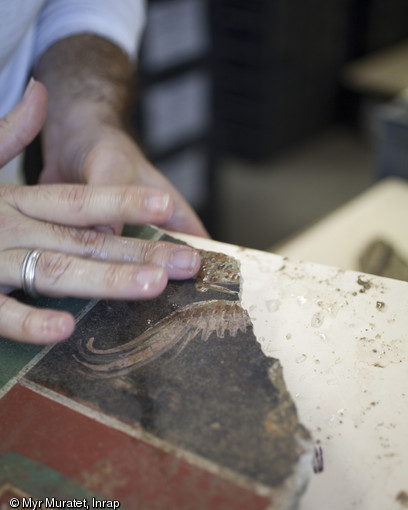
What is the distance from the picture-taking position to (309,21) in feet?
9.43

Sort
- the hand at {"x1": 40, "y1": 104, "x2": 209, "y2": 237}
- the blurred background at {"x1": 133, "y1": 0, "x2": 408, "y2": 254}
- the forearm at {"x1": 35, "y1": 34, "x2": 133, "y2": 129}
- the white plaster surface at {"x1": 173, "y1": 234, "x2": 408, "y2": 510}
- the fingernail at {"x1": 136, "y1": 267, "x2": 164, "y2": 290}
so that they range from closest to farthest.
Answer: the white plaster surface at {"x1": 173, "y1": 234, "x2": 408, "y2": 510} → the fingernail at {"x1": 136, "y1": 267, "x2": 164, "y2": 290} → the hand at {"x1": 40, "y1": 104, "x2": 209, "y2": 237} → the forearm at {"x1": 35, "y1": 34, "x2": 133, "y2": 129} → the blurred background at {"x1": 133, "y1": 0, "x2": 408, "y2": 254}

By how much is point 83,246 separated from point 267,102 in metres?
2.46

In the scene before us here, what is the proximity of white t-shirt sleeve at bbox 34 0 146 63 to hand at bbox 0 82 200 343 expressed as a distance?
574 mm

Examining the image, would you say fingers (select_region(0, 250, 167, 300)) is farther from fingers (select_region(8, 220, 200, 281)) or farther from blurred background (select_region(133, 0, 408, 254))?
blurred background (select_region(133, 0, 408, 254))

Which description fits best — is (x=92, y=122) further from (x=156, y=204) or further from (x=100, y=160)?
(x=156, y=204)

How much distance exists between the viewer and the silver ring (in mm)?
581

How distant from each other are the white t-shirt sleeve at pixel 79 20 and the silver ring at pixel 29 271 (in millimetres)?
672

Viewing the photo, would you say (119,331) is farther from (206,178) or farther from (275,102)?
(275,102)

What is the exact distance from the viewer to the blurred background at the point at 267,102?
6.79ft

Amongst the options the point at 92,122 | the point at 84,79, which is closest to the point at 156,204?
the point at 92,122

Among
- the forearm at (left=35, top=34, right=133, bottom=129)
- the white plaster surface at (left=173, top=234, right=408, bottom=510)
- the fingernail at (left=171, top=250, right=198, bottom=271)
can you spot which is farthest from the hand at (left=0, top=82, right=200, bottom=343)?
the forearm at (left=35, top=34, right=133, bottom=129)

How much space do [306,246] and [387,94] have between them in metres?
1.85

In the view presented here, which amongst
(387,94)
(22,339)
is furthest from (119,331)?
(387,94)

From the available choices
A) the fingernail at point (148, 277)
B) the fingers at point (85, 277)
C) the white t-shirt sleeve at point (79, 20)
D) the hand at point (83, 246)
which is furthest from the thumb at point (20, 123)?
the white t-shirt sleeve at point (79, 20)
